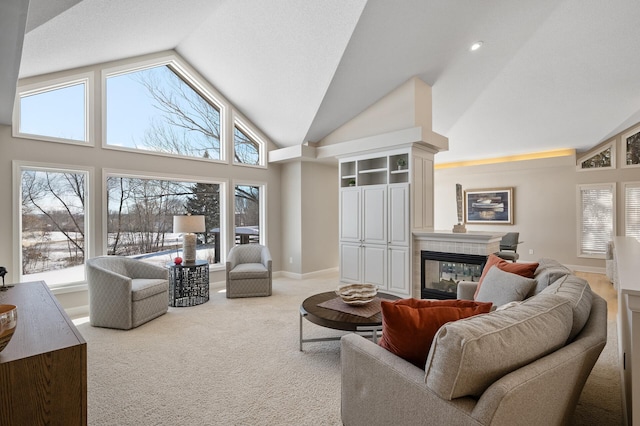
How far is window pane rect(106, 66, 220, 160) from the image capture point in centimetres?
483

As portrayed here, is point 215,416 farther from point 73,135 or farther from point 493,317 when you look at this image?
point 73,135

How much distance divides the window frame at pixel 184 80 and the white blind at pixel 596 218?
755 centimetres

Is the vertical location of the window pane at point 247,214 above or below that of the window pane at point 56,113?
below

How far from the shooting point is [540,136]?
6.91 m

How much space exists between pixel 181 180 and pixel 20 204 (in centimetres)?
201

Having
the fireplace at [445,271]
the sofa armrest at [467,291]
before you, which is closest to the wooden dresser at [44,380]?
the sofa armrest at [467,291]

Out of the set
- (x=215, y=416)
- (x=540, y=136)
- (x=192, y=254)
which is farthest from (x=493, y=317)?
(x=540, y=136)

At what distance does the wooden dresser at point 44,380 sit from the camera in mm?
1346

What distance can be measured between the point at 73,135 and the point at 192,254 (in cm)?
218

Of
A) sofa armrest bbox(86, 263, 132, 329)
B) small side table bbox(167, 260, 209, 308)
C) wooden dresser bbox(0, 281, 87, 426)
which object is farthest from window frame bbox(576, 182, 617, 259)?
wooden dresser bbox(0, 281, 87, 426)

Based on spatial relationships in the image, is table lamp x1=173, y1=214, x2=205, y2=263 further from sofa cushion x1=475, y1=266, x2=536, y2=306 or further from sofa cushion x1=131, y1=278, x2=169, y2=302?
sofa cushion x1=475, y1=266, x2=536, y2=306

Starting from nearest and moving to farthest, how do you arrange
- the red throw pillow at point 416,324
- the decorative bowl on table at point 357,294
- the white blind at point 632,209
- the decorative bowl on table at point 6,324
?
1. the decorative bowl on table at point 6,324
2. the red throw pillow at point 416,324
3. the decorative bowl on table at point 357,294
4. the white blind at point 632,209

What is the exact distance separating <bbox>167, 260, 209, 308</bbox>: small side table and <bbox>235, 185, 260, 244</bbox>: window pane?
1.42 metres

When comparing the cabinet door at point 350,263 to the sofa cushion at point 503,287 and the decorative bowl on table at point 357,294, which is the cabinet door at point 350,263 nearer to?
the decorative bowl on table at point 357,294
